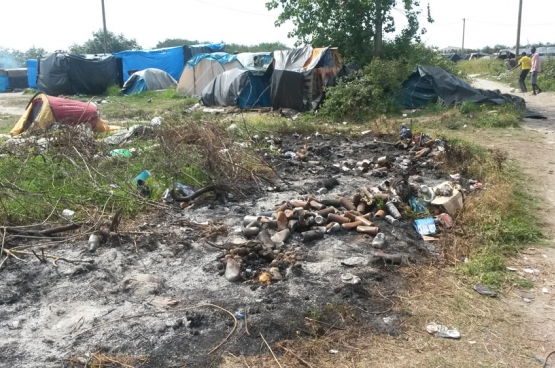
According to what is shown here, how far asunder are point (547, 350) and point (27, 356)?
9.86 ft

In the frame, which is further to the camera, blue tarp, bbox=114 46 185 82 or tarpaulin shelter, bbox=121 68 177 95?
blue tarp, bbox=114 46 185 82

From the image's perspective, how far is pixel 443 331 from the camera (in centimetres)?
300

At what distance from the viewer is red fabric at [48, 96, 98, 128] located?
9530mm

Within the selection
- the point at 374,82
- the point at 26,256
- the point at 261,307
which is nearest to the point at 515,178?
the point at 261,307

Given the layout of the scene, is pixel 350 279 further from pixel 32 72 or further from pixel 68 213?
pixel 32 72

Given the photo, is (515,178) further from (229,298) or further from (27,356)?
(27,356)

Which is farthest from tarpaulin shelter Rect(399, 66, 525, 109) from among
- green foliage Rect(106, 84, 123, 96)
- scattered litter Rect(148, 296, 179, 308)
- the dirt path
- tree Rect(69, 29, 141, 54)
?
tree Rect(69, 29, 141, 54)

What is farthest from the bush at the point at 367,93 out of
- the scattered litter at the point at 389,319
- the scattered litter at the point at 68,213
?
the scattered litter at the point at 389,319

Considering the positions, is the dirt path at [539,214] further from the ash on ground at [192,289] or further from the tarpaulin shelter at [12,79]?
the tarpaulin shelter at [12,79]

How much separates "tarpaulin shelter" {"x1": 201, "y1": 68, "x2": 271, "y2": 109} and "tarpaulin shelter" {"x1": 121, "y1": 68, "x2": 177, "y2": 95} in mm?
7160

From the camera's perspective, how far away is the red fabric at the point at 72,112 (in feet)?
31.3

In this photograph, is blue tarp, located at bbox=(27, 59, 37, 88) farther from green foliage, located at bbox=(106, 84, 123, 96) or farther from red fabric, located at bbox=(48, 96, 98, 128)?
red fabric, located at bbox=(48, 96, 98, 128)

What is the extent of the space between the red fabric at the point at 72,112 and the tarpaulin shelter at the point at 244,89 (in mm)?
5066

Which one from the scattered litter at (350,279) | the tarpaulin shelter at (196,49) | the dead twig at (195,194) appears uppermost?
the tarpaulin shelter at (196,49)
